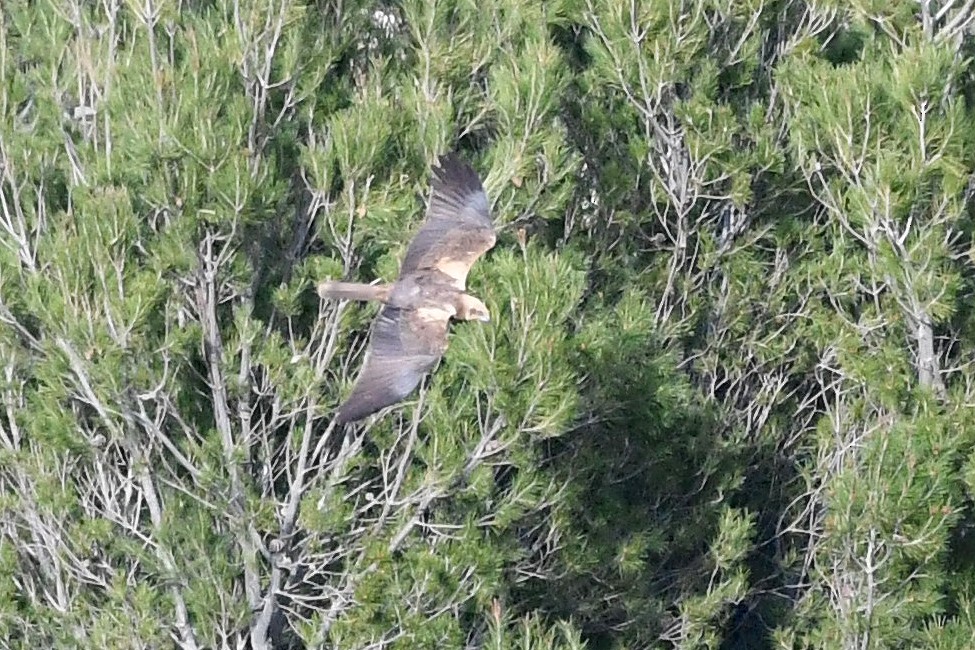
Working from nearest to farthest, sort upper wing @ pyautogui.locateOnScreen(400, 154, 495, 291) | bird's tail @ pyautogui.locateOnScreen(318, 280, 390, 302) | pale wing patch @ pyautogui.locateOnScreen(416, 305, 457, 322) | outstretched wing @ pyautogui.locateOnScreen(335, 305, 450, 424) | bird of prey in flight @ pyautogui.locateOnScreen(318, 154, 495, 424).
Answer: outstretched wing @ pyautogui.locateOnScreen(335, 305, 450, 424)
bird of prey in flight @ pyautogui.locateOnScreen(318, 154, 495, 424)
pale wing patch @ pyautogui.locateOnScreen(416, 305, 457, 322)
bird's tail @ pyautogui.locateOnScreen(318, 280, 390, 302)
upper wing @ pyautogui.locateOnScreen(400, 154, 495, 291)

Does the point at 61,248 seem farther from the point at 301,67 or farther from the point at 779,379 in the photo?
the point at 779,379

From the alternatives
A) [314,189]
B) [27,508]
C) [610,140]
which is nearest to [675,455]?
[610,140]

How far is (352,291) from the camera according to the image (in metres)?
6.37

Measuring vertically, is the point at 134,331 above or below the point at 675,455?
above

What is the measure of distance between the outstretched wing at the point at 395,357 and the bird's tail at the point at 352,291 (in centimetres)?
10

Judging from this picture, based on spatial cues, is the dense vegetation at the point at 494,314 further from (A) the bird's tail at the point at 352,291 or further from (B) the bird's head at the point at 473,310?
(A) the bird's tail at the point at 352,291

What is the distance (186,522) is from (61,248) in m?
1.48

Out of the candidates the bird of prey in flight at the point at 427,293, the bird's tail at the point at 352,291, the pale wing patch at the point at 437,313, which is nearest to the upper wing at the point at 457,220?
the bird of prey in flight at the point at 427,293

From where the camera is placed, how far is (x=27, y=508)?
7.49 metres

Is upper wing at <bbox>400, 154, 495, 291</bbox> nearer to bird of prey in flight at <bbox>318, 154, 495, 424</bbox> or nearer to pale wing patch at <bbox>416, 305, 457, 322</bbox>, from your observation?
bird of prey in flight at <bbox>318, 154, 495, 424</bbox>

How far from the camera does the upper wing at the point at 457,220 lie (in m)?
6.44

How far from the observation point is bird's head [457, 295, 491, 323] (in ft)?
19.5

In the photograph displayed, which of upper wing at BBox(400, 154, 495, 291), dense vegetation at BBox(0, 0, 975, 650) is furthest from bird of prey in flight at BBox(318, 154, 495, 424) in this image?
dense vegetation at BBox(0, 0, 975, 650)

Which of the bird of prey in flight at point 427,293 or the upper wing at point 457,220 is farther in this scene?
the upper wing at point 457,220
